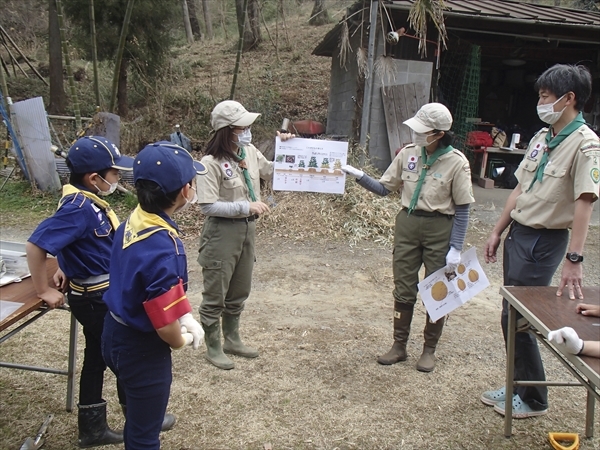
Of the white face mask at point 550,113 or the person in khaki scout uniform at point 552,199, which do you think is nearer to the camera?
the person in khaki scout uniform at point 552,199

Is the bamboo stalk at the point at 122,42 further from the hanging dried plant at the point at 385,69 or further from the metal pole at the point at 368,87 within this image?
the hanging dried plant at the point at 385,69

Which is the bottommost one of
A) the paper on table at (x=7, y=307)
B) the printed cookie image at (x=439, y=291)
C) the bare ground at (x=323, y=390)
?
the bare ground at (x=323, y=390)

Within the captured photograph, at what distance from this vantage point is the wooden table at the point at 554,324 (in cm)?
173

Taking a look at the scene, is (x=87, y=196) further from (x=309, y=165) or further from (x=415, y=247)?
(x=415, y=247)

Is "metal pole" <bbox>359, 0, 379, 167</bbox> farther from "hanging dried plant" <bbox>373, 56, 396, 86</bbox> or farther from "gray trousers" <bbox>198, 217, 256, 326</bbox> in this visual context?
"gray trousers" <bbox>198, 217, 256, 326</bbox>

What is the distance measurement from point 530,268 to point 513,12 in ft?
23.6

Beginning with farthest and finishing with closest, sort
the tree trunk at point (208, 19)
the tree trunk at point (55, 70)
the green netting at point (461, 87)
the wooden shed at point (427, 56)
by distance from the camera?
the tree trunk at point (208, 19)
the tree trunk at point (55, 70)
the green netting at point (461, 87)
the wooden shed at point (427, 56)

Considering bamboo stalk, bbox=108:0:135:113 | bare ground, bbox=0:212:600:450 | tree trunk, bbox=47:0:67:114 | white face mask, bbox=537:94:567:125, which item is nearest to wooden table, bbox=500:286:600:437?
bare ground, bbox=0:212:600:450

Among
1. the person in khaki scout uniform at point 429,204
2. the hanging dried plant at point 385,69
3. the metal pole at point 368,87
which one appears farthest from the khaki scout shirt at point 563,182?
the hanging dried plant at point 385,69

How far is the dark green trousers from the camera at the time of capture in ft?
9.98

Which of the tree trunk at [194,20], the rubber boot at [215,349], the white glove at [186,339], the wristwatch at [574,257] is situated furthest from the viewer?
the tree trunk at [194,20]

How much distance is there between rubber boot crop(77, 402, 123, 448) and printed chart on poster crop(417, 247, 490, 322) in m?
2.05

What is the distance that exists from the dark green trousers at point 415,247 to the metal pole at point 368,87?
4399 mm

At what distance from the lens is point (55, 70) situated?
10.9 m
